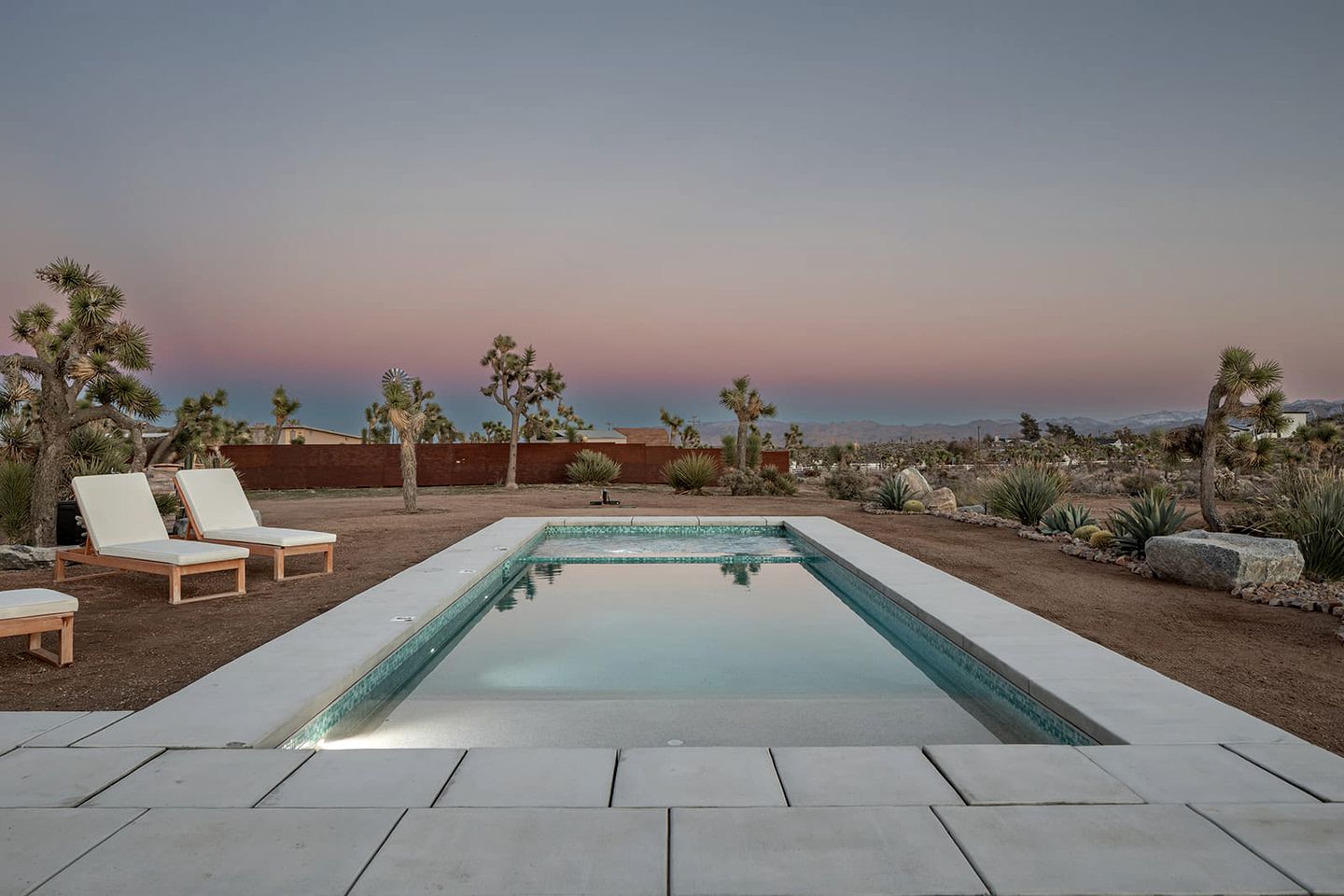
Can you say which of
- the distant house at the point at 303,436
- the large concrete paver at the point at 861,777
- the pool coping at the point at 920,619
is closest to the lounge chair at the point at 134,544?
the pool coping at the point at 920,619

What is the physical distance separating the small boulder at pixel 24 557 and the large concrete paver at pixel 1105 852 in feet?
27.8

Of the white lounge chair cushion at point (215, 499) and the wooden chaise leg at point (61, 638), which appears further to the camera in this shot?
the white lounge chair cushion at point (215, 499)

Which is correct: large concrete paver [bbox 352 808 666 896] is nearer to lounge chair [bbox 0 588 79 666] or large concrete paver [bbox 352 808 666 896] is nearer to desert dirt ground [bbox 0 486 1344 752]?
desert dirt ground [bbox 0 486 1344 752]

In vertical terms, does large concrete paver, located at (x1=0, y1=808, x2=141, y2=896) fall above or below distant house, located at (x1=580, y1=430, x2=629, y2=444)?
below

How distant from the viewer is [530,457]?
79.9ft

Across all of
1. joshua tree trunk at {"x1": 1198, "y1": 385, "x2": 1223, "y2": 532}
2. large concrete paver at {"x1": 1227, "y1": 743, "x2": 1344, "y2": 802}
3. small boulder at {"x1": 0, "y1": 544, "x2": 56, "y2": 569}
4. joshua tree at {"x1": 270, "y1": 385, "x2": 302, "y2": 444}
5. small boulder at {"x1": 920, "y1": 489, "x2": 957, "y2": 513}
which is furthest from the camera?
joshua tree at {"x1": 270, "y1": 385, "x2": 302, "y2": 444}

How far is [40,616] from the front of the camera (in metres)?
3.80

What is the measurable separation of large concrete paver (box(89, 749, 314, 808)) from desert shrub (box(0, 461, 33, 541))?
8.51 metres

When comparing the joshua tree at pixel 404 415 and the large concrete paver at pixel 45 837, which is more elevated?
the joshua tree at pixel 404 415

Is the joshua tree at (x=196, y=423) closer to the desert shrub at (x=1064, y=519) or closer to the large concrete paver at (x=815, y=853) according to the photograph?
the large concrete paver at (x=815, y=853)

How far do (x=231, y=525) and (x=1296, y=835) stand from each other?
25.2 feet

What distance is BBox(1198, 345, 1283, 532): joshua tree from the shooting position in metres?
10.3

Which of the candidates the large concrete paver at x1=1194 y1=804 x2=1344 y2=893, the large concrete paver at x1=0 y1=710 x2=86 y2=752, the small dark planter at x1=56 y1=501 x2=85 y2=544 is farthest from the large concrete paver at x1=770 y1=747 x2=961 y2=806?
the small dark planter at x1=56 y1=501 x2=85 y2=544

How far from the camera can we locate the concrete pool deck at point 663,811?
73.9 inches
